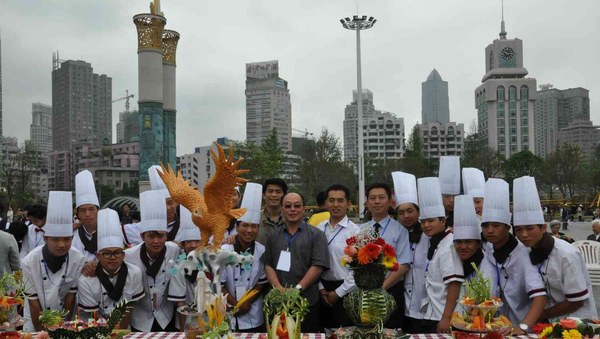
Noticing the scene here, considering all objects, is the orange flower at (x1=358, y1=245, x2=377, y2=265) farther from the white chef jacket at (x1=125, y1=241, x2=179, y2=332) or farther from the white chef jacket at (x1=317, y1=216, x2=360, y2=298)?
the white chef jacket at (x1=125, y1=241, x2=179, y2=332)

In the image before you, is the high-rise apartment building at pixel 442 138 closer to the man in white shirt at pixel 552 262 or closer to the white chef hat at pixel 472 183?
the white chef hat at pixel 472 183

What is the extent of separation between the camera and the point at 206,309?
10.3 ft

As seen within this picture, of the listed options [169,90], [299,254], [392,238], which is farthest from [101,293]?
[169,90]

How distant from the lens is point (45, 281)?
15.3ft

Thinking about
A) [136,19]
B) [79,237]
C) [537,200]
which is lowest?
[79,237]

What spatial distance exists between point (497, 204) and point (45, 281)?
3.72 m

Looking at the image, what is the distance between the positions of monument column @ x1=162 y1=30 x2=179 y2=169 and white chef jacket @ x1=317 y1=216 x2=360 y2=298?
22711mm

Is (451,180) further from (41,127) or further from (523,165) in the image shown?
(41,127)

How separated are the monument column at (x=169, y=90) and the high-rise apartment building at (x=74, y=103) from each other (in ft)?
236

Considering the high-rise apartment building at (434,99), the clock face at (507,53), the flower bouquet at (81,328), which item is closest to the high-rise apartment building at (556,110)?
the clock face at (507,53)

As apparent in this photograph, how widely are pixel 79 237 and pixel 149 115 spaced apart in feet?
65.6

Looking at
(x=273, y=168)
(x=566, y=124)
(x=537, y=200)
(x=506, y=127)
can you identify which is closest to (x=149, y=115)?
(x=273, y=168)

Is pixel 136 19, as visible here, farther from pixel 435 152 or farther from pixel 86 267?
pixel 435 152

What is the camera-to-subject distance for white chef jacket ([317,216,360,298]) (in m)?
5.16
